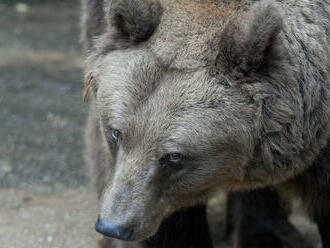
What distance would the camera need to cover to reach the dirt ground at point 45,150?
625 cm

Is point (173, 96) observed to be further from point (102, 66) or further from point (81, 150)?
point (81, 150)

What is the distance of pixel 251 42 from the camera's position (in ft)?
13.1

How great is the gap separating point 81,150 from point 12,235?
7.31ft

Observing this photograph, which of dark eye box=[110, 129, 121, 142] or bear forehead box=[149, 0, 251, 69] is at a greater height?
bear forehead box=[149, 0, 251, 69]

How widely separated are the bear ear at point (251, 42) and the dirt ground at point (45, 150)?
2530mm

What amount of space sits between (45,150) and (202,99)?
14.1 feet

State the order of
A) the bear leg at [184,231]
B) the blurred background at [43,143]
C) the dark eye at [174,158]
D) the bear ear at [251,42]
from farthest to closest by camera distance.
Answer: the blurred background at [43,143]
the bear leg at [184,231]
the dark eye at [174,158]
the bear ear at [251,42]

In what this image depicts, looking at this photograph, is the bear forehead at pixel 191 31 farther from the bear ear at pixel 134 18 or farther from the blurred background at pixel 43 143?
the blurred background at pixel 43 143

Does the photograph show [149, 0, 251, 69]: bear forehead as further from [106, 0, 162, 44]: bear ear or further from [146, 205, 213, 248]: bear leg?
[146, 205, 213, 248]: bear leg

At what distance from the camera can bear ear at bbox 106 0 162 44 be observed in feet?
13.9

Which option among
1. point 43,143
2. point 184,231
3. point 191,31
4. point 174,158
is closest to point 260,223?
point 184,231

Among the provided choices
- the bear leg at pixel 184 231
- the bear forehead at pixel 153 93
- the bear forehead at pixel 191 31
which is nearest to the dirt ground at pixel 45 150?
the bear leg at pixel 184 231

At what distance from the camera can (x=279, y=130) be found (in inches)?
165

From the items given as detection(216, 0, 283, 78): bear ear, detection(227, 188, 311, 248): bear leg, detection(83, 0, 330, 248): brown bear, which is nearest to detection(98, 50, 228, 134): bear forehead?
detection(83, 0, 330, 248): brown bear
